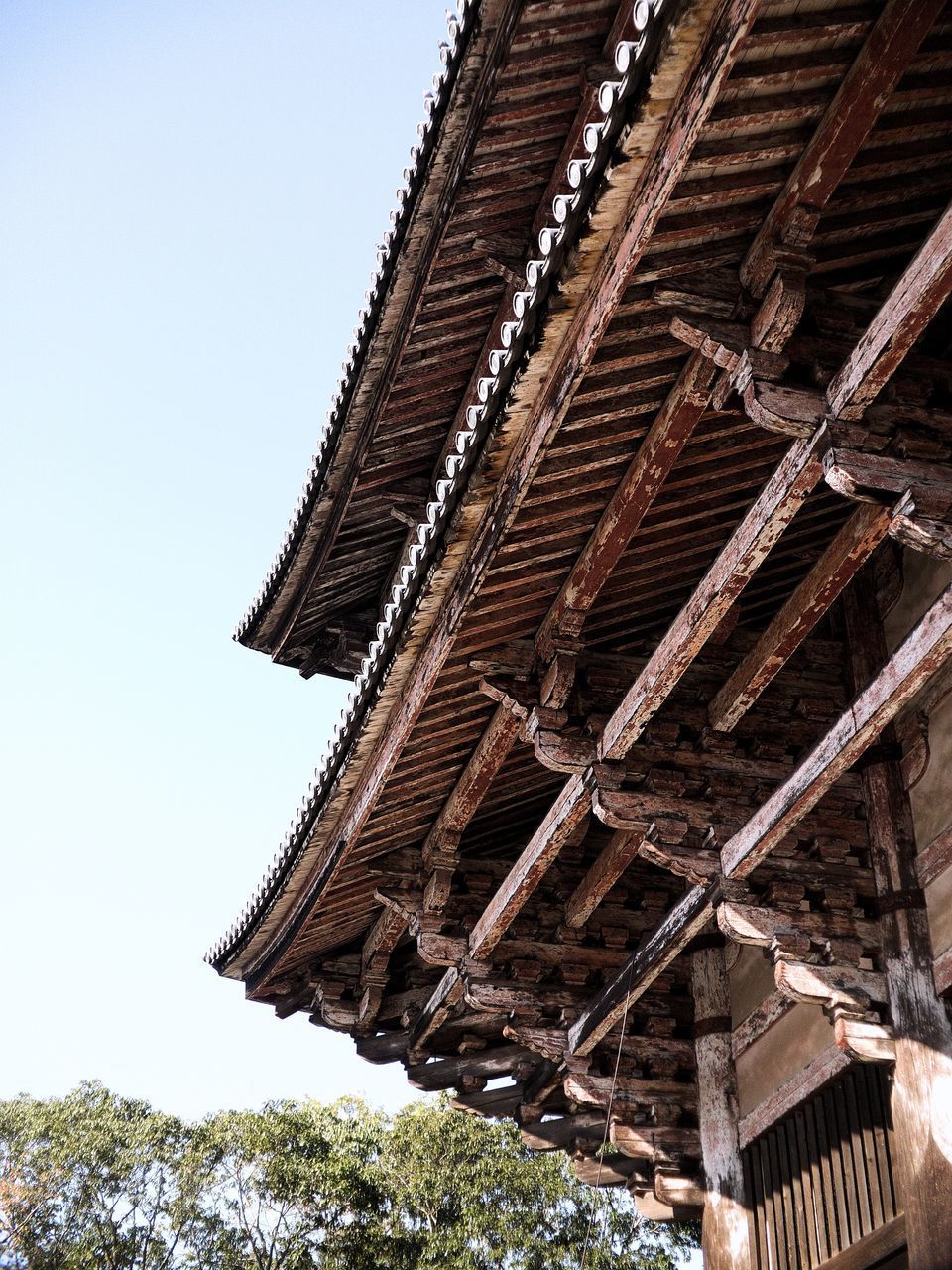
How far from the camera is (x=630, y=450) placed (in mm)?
6914

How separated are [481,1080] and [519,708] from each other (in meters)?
5.20

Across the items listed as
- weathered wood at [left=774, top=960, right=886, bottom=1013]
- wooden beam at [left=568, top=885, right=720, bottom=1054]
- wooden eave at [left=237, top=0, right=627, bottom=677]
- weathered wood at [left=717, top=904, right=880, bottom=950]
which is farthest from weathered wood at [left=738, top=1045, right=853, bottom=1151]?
wooden eave at [left=237, top=0, right=627, bottom=677]

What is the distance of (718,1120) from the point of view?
9414 millimetres

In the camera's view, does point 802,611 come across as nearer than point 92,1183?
Yes

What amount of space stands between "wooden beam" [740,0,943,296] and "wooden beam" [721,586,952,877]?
1.66 m

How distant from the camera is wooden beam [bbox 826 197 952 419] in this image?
5291 millimetres

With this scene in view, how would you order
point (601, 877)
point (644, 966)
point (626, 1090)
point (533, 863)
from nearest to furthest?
point (533, 863) → point (644, 966) → point (601, 877) → point (626, 1090)

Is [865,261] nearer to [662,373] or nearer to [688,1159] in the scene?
[662,373]

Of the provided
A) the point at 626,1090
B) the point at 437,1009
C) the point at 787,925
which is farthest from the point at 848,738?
the point at 437,1009

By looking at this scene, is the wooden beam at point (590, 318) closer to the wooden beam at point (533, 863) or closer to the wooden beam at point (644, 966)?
the wooden beam at point (533, 863)

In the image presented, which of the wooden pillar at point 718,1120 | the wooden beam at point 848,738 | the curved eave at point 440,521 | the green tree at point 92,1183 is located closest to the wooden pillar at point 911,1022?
the wooden beam at point 848,738

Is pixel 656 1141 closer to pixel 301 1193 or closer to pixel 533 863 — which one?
pixel 533 863

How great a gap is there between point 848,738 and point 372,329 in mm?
4880

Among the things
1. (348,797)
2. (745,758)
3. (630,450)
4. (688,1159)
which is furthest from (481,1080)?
(630,450)
